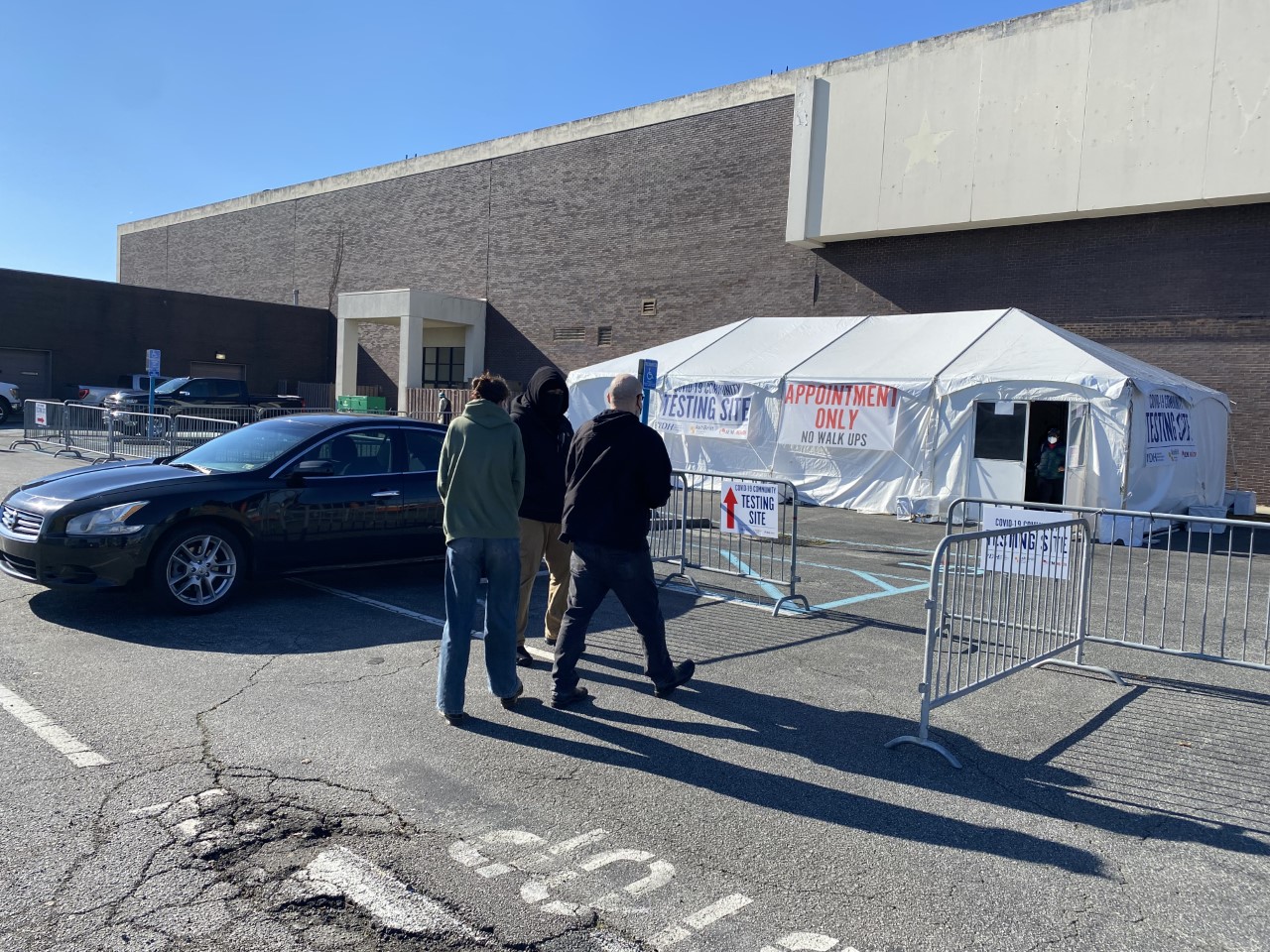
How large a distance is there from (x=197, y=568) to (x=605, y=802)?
4488mm

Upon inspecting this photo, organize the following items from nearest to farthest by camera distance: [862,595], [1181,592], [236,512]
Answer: [236,512], [862,595], [1181,592]

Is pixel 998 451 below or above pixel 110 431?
above

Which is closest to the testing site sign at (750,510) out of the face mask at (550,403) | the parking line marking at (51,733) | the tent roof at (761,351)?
the face mask at (550,403)

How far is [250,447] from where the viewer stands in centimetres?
842

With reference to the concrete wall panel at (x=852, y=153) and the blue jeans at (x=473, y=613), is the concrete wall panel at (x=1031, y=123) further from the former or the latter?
the blue jeans at (x=473, y=613)

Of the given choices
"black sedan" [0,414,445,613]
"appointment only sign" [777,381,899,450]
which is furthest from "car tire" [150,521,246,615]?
"appointment only sign" [777,381,899,450]

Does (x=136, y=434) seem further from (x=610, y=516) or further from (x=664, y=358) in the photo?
(x=610, y=516)

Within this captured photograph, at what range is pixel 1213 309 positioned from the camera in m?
19.6

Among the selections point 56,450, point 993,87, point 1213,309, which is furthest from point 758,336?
point 56,450

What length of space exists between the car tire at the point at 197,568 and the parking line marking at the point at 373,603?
0.97 m

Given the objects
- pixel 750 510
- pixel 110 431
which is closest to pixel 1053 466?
pixel 750 510

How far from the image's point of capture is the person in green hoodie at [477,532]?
536 cm

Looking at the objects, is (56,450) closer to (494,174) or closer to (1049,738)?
(494,174)

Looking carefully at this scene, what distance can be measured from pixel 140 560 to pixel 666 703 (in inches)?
159
